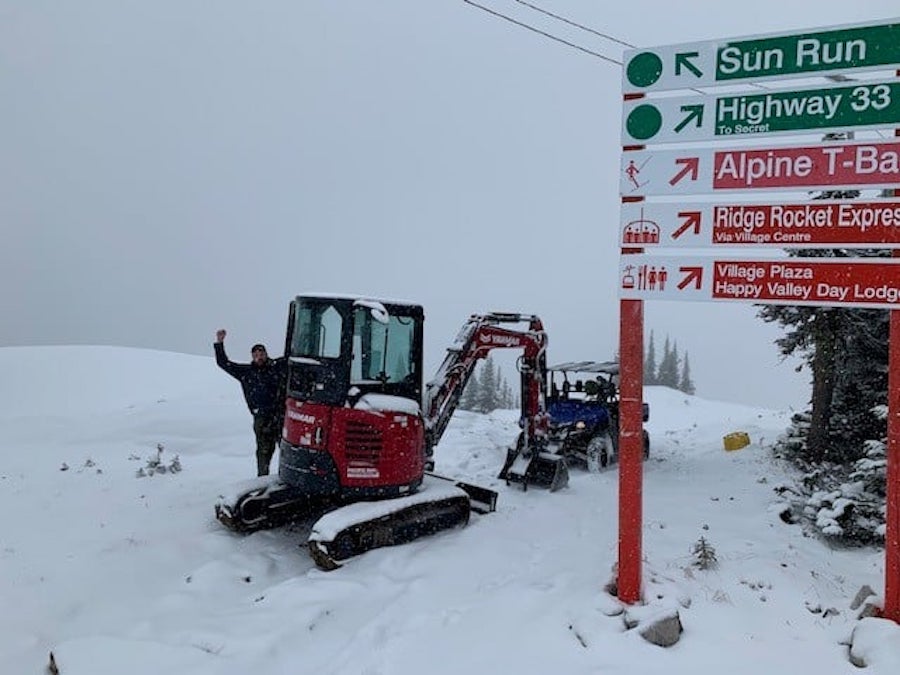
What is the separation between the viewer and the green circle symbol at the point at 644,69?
→ 6.09m

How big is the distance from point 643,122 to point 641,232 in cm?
98

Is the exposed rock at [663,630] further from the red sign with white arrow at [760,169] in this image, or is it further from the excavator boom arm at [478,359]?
the excavator boom arm at [478,359]

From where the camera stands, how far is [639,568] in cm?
609

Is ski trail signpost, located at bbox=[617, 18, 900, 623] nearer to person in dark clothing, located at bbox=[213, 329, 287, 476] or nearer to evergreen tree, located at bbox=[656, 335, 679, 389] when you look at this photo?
person in dark clothing, located at bbox=[213, 329, 287, 476]

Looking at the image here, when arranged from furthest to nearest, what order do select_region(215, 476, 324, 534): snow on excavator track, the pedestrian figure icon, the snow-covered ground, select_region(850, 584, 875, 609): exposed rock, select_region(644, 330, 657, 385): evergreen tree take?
1. select_region(644, 330, 657, 385): evergreen tree
2. select_region(215, 476, 324, 534): snow on excavator track
3. the pedestrian figure icon
4. select_region(850, 584, 875, 609): exposed rock
5. the snow-covered ground

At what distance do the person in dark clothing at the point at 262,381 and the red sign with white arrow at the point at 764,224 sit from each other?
5784 mm

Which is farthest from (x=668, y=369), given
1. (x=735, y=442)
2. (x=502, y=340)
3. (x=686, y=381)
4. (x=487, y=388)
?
(x=502, y=340)

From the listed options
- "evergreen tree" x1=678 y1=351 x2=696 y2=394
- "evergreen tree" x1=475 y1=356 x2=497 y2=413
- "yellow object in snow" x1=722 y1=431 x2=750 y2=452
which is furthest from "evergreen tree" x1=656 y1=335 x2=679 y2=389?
"yellow object in snow" x1=722 y1=431 x2=750 y2=452

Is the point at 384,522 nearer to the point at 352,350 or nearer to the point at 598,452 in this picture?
the point at 352,350

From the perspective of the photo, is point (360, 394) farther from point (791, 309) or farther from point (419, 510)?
point (791, 309)

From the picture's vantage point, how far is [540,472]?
1166 cm

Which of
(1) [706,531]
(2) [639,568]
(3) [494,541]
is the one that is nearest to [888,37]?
(2) [639,568]

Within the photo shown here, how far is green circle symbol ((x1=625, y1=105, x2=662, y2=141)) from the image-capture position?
20.0ft

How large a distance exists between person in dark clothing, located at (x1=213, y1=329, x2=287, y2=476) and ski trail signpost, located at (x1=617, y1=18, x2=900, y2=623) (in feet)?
18.3
